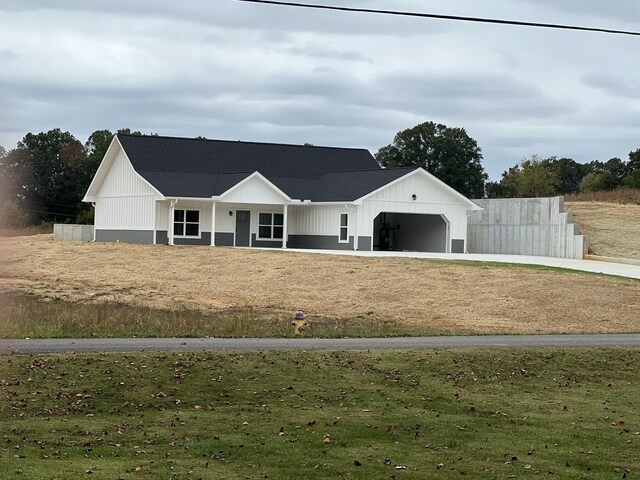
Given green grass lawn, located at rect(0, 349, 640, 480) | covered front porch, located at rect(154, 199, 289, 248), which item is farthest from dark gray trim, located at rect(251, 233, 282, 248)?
green grass lawn, located at rect(0, 349, 640, 480)

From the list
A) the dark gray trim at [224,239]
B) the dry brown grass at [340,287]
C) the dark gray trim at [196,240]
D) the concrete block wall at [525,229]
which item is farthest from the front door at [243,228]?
the concrete block wall at [525,229]

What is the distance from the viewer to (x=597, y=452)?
1401cm

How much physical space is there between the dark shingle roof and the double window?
1.03 metres

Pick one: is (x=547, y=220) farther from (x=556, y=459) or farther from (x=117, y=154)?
(x=556, y=459)

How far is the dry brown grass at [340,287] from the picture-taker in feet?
108

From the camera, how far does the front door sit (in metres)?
56.3

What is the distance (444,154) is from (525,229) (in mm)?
38839

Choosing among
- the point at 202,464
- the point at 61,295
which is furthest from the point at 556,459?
the point at 61,295

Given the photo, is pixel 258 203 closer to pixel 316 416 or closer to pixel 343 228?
pixel 343 228

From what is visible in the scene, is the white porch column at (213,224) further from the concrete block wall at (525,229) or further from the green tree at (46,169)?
the concrete block wall at (525,229)

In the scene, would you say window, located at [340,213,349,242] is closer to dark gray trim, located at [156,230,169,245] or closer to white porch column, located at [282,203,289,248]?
white porch column, located at [282,203,289,248]

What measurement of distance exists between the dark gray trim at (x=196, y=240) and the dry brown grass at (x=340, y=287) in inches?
137

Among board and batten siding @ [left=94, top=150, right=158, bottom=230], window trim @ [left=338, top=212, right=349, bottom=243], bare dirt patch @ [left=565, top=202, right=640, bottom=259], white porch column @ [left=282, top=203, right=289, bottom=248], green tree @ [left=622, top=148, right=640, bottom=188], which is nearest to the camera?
bare dirt patch @ [left=565, top=202, right=640, bottom=259]

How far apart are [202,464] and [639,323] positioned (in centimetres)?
2127
